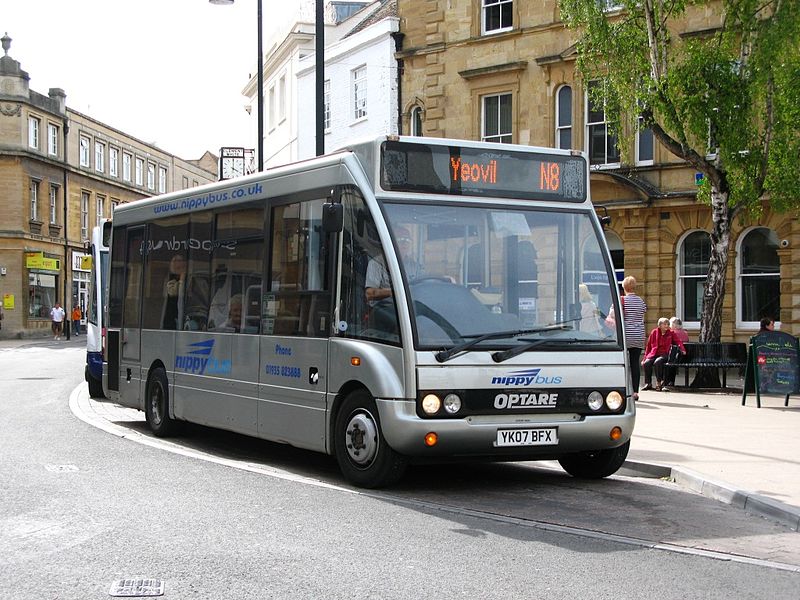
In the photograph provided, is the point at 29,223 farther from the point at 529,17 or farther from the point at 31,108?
the point at 529,17

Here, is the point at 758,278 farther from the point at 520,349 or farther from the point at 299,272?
the point at 520,349

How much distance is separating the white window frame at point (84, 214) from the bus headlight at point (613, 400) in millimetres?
61469

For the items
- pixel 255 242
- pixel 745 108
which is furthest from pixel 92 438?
pixel 745 108

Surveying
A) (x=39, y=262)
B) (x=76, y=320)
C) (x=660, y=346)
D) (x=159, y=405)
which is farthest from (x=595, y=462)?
(x=76, y=320)

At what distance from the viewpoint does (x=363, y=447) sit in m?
9.54

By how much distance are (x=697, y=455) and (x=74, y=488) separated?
596 centimetres

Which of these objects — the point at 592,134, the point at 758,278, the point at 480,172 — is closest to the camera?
the point at 480,172

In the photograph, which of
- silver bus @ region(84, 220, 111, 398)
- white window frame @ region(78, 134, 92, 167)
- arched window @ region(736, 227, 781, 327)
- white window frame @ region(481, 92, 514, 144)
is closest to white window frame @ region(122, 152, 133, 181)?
white window frame @ region(78, 134, 92, 167)

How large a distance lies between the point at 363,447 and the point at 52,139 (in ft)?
190

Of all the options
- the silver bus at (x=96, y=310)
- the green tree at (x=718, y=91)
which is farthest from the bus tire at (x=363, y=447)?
the green tree at (x=718, y=91)

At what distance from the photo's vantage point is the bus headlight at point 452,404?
9125 mm

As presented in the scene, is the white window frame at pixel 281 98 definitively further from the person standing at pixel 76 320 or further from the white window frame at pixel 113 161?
the white window frame at pixel 113 161

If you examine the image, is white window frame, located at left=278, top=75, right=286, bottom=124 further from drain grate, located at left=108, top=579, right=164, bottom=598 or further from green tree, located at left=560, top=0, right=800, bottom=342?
drain grate, located at left=108, top=579, right=164, bottom=598

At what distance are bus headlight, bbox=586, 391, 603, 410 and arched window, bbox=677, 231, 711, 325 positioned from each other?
18.4 meters
